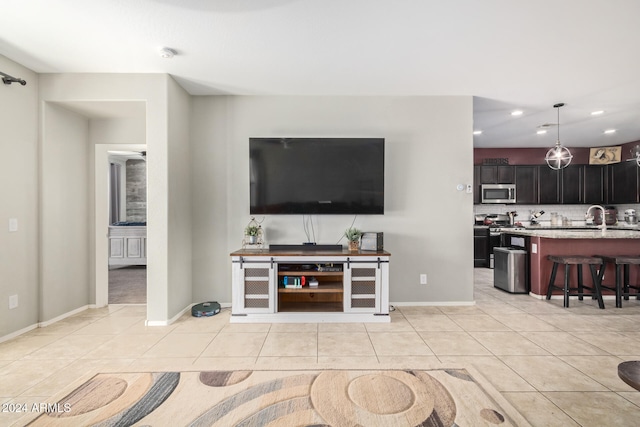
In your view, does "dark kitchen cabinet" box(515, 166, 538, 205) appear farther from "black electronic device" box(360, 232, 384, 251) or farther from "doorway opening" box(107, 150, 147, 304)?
"doorway opening" box(107, 150, 147, 304)

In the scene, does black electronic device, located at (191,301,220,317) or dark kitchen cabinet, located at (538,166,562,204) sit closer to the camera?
black electronic device, located at (191,301,220,317)

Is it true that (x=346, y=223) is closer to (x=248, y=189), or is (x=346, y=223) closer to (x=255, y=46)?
(x=248, y=189)

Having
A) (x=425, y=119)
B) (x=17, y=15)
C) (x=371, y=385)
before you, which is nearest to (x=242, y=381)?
(x=371, y=385)

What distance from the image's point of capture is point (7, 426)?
174 centimetres

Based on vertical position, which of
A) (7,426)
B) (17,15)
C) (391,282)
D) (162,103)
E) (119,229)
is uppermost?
(17,15)

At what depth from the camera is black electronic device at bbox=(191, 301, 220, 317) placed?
3577mm

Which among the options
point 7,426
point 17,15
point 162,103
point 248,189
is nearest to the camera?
point 7,426

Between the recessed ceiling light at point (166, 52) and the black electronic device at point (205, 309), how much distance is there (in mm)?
2637

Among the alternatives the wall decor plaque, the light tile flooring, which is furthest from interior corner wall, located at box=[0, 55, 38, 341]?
the wall decor plaque

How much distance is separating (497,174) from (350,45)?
5322mm

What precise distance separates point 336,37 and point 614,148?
7255 millimetres

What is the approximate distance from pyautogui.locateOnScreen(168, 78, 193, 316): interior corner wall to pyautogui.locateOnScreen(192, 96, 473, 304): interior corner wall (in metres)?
0.13

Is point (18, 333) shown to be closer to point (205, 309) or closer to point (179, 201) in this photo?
point (205, 309)

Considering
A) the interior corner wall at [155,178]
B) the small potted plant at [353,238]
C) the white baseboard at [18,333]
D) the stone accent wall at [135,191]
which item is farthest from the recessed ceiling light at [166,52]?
the stone accent wall at [135,191]
